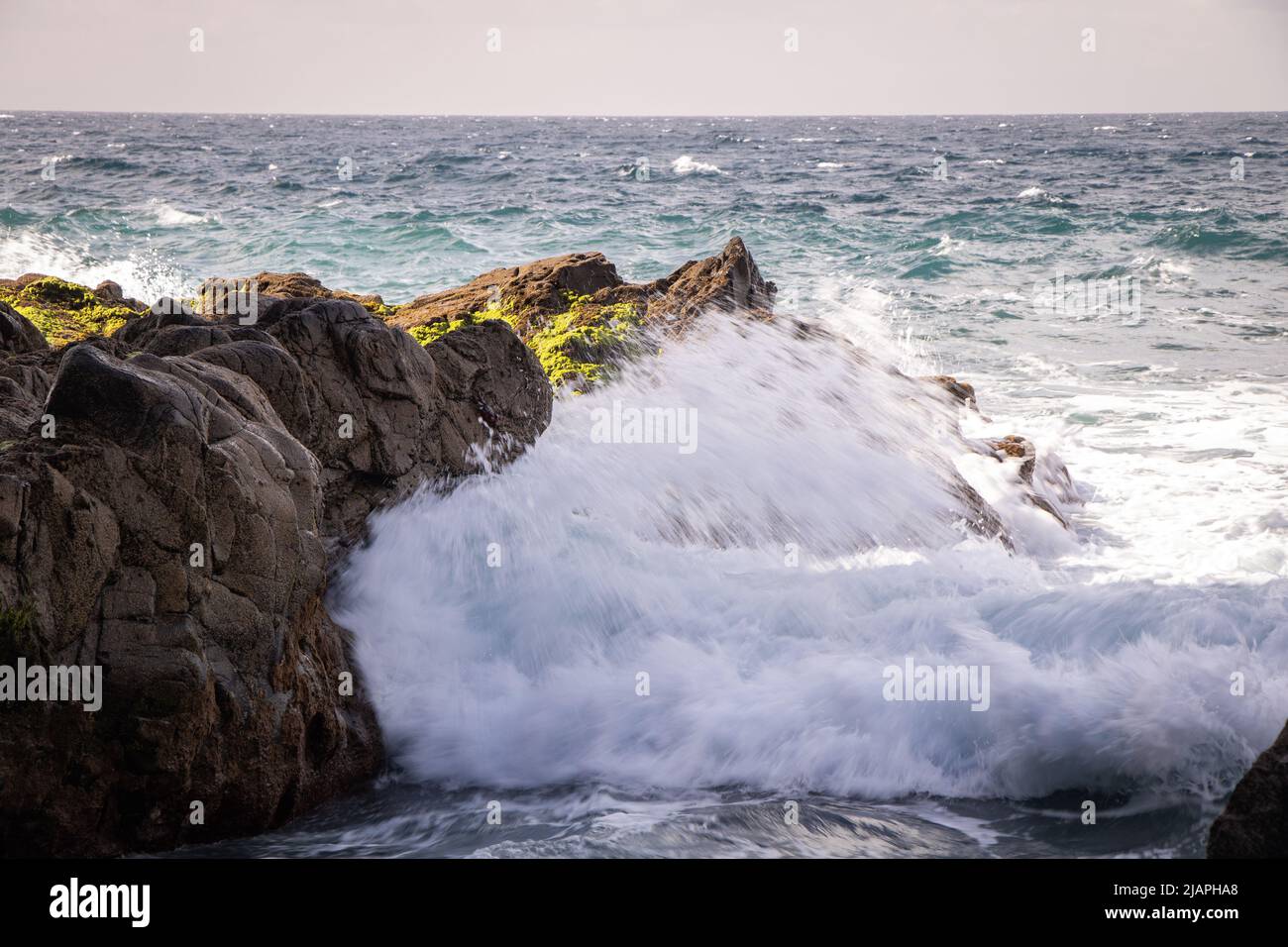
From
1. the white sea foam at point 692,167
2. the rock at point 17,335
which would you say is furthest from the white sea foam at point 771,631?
the white sea foam at point 692,167

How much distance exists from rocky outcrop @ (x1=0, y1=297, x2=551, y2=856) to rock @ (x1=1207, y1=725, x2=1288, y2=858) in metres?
3.39

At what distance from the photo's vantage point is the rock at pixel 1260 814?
3.32 meters

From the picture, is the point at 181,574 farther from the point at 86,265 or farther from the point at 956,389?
the point at 86,265

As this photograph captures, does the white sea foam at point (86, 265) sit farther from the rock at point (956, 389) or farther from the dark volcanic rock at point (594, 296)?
the rock at point (956, 389)

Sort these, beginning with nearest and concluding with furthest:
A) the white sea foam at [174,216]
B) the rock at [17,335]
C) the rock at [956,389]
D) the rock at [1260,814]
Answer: the rock at [1260,814] < the rock at [17,335] < the rock at [956,389] < the white sea foam at [174,216]

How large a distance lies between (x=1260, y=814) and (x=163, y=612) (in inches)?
148

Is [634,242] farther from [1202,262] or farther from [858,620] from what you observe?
[858,620]

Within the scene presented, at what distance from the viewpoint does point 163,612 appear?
4023mm

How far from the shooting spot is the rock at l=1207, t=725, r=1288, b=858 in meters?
3.32

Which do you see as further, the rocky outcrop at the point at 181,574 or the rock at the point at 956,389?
the rock at the point at 956,389

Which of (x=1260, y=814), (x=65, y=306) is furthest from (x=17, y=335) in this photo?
(x=1260, y=814)

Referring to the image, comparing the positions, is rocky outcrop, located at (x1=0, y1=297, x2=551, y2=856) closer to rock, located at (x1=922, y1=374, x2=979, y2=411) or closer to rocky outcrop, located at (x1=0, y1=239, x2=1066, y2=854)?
rocky outcrop, located at (x1=0, y1=239, x2=1066, y2=854)

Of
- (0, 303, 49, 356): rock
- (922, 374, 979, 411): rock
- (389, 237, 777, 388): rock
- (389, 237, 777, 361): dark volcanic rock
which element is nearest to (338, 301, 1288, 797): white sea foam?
(389, 237, 777, 388): rock

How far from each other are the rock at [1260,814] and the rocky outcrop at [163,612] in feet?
→ 11.1
